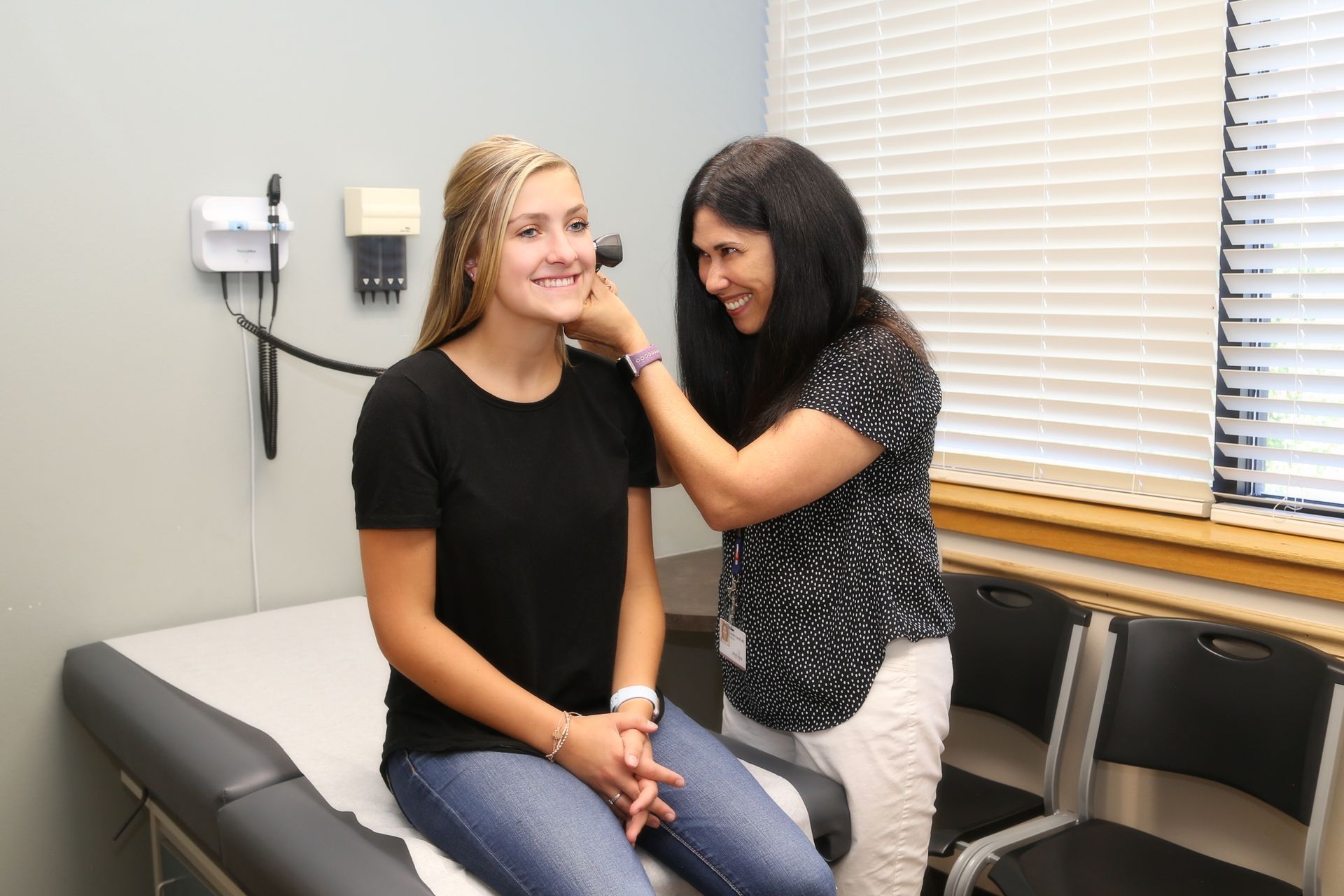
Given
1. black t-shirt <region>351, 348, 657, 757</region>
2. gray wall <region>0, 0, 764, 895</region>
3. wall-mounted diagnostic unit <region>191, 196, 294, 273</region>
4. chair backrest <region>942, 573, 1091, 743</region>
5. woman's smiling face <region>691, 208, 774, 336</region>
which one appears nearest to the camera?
black t-shirt <region>351, 348, 657, 757</region>

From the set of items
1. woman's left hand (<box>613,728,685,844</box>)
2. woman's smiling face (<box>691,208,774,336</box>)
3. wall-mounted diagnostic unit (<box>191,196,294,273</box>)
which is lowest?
woman's left hand (<box>613,728,685,844</box>)

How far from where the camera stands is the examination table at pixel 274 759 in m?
1.28

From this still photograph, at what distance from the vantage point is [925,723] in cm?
154

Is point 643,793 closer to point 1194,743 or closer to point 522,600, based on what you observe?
point 522,600

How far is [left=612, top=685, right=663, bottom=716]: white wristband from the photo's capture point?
1.43 m

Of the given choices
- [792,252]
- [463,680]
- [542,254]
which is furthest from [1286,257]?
[463,680]

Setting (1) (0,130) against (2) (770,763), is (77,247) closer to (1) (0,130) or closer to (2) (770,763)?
(1) (0,130)

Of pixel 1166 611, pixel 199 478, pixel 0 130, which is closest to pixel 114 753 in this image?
pixel 199 478

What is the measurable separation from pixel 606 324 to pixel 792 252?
284mm

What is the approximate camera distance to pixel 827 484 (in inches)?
57.7

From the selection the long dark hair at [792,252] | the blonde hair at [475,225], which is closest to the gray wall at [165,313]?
the blonde hair at [475,225]

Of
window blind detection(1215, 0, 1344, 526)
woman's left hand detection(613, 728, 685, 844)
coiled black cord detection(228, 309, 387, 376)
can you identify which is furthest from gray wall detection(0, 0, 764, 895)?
window blind detection(1215, 0, 1344, 526)

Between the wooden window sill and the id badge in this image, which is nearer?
the id badge

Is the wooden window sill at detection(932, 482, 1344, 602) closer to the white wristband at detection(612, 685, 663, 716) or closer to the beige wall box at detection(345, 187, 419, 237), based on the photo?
the white wristband at detection(612, 685, 663, 716)
